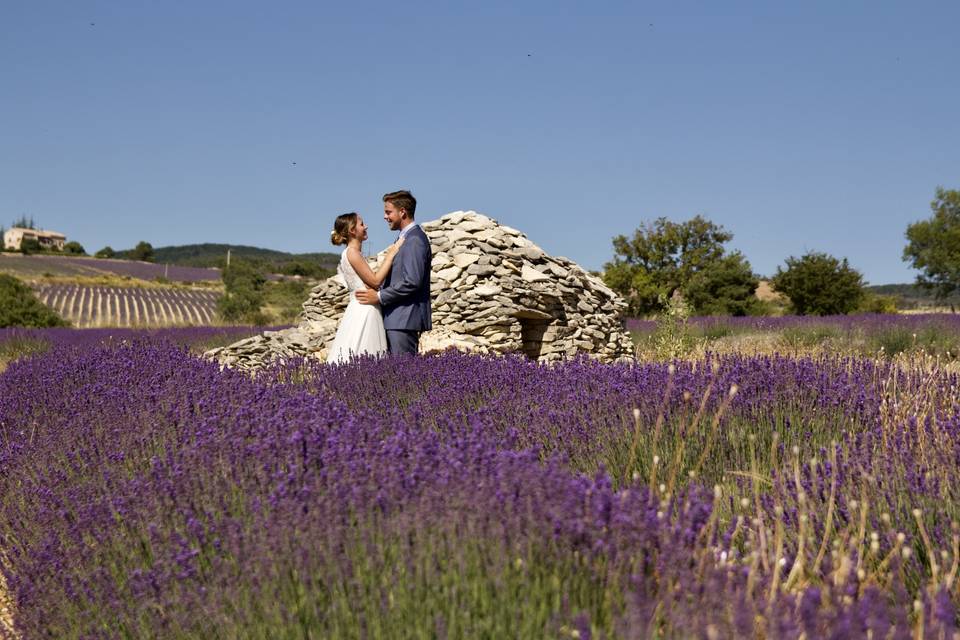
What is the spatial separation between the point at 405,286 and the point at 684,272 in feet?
93.8

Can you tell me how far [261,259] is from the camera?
74.8 metres

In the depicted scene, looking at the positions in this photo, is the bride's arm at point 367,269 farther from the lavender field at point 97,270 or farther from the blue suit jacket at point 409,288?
the lavender field at point 97,270

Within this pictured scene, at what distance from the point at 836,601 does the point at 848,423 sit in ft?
7.79

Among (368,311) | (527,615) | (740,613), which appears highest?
(368,311)

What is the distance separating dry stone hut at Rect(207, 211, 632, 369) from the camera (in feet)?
27.8

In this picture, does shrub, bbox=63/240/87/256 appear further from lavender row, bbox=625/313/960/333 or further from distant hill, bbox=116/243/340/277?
lavender row, bbox=625/313/960/333

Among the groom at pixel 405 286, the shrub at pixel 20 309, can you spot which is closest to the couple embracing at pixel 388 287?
the groom at pixel 405 286

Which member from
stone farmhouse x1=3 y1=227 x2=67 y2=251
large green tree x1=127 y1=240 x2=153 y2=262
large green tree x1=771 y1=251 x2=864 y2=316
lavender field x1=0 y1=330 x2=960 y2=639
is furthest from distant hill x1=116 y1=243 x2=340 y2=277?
lavender field x1=0 y1=330 x2=960 y2=639

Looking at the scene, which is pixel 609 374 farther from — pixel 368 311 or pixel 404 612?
pixel 404 612

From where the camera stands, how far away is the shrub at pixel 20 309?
18.7 meters

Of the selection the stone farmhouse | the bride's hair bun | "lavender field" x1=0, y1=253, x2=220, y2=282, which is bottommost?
the bride's hair bun

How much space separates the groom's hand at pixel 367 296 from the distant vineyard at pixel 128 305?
66.5 ft

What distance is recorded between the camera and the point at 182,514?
232cm

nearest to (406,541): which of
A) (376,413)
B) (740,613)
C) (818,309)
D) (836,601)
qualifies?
(740,613)
